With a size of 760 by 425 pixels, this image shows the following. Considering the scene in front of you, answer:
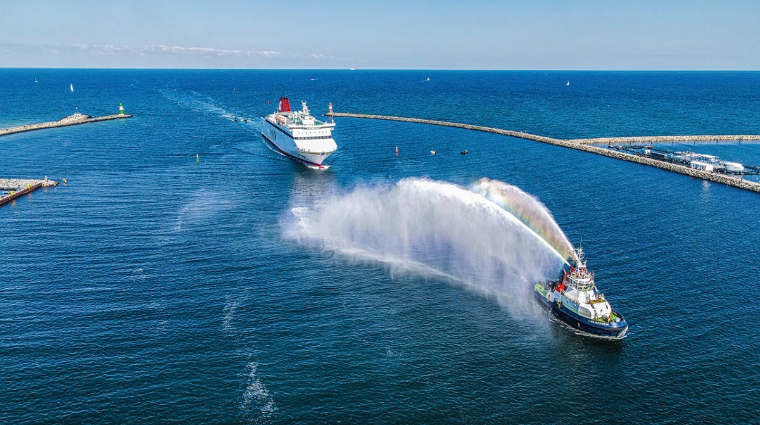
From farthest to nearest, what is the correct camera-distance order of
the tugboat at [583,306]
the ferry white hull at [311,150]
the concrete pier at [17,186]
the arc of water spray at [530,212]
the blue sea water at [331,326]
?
A: 1. the ferry white hull at [311,150]
2. the concrete pier at [17,186]
3. the arc of water spray at [530,212]
4. the tugboat at [583,306]
5. the blue sea water at [331,326]

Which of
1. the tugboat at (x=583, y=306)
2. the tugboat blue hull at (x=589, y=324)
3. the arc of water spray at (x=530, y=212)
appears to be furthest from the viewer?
the arc of water spray at (x=530, y=212)

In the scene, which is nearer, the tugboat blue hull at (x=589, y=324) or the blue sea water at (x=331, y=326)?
the blue sea water at (x=331, y=326)

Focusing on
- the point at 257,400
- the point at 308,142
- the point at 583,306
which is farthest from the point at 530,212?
the point at 308,142

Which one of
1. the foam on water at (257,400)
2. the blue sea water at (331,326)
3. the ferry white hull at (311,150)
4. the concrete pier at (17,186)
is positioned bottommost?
the foam on water at (257,400)

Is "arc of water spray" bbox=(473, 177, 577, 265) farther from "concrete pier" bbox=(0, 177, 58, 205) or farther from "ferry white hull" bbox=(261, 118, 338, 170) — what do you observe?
"concrete pier" bbox=(0, 177, 58, 205)

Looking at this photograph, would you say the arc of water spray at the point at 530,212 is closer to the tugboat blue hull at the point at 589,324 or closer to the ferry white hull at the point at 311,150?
the tugboat blue hull at the point at 589,324

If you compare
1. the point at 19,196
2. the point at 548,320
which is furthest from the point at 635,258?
the point at 19,196

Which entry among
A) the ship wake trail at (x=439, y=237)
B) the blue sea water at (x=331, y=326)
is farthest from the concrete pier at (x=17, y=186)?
the ship wake trail at (x=439, y=237)

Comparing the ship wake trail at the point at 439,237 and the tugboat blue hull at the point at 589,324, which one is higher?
the ship wake trail at the point at 439,237
